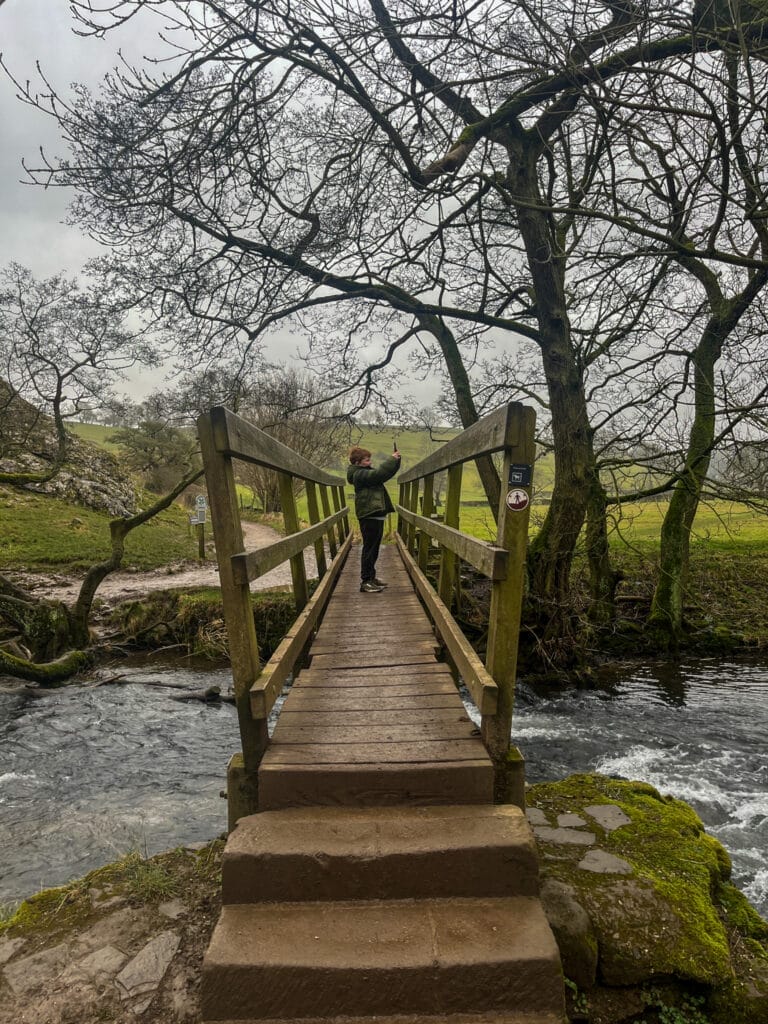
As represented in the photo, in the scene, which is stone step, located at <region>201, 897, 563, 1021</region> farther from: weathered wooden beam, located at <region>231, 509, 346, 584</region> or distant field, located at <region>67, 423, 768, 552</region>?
distant field, located at <region>67, 423, 768, 552</region>

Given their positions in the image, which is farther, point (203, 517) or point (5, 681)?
point (203, 517)

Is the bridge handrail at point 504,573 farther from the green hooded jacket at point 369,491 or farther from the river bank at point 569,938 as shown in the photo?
the green hooded jacket at point 369,491

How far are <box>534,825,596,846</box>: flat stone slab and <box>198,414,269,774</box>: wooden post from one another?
5.15 feet

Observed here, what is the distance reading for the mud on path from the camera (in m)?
11.6

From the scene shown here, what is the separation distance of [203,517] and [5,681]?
23.9 feet

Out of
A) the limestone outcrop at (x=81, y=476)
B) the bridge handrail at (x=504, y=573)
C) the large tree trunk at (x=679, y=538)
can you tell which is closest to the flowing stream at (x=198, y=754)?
the large tree trunk at (x=679, y=538)

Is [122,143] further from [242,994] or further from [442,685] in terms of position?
[242,994]

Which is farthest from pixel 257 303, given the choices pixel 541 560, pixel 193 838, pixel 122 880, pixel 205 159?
pixel 122 880

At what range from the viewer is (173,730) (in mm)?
6949

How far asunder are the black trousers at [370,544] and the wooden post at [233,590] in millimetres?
4352

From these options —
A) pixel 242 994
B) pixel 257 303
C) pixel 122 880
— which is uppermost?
pixel 257 303

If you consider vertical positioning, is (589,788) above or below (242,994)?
below

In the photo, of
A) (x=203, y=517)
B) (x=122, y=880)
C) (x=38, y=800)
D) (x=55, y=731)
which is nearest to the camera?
(x=122, y=880)

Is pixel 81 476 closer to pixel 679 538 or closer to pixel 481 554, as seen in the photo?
pixel 679 538
